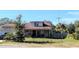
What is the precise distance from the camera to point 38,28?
146 inches

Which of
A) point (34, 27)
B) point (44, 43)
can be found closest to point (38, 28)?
point (34, 27)

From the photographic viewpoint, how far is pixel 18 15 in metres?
3.68

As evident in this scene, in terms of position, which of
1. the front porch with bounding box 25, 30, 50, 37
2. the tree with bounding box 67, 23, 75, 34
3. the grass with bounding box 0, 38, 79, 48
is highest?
the tree with bounding box 67, 23, 75, 34

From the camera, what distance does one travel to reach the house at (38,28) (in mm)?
3676

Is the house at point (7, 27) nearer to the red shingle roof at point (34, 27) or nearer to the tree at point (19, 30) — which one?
the tree at point (19, 30)

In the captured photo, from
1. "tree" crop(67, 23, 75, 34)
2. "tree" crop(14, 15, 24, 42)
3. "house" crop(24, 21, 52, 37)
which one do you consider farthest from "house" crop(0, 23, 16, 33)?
"tree" crop(67, 23, 75, 34)

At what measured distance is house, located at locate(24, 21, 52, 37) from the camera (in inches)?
145

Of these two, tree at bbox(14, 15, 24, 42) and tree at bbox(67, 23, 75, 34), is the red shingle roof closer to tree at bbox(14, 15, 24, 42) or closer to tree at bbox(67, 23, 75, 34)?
tree at bbox(14, 15, 24, 42)

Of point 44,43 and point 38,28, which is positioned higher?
point 38,28

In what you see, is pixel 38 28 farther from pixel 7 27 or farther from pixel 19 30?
pixel 7 27

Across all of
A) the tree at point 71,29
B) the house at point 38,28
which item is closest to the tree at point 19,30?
the house at point 38,28
